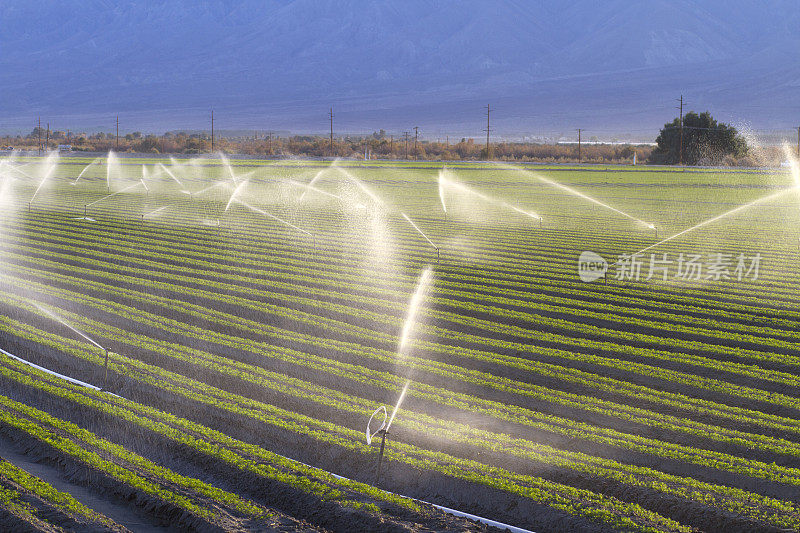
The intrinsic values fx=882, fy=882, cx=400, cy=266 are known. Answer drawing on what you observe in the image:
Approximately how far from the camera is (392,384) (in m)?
12.6

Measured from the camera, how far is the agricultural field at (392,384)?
8.93 meters

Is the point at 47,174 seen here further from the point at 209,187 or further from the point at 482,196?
the point at 482,196

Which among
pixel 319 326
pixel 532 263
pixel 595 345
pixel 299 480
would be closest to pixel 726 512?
pixel 299 480

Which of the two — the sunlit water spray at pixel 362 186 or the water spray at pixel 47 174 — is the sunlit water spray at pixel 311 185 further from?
the water spray at pixel 47 174

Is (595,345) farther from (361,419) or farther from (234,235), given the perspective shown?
(234,235)

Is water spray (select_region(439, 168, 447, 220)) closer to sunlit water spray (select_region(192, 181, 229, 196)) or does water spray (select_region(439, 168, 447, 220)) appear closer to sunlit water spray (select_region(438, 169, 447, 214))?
sunlit water spray (select_region(438, 169, 447, 214))

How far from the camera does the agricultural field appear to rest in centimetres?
893

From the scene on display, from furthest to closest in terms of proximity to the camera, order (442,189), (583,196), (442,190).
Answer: (442,189) < (442,190) < (583,196)

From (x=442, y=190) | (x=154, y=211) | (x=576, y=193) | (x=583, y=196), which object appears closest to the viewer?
(x=154, y=211)

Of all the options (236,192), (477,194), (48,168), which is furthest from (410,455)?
(48,168)

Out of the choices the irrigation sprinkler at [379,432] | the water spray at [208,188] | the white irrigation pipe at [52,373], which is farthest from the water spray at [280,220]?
the irrigation sprinkler at [379,432]

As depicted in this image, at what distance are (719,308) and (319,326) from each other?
8.23m

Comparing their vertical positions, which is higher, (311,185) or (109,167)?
(109,167)

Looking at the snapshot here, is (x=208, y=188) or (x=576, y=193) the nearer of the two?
(x=208, y=188)
